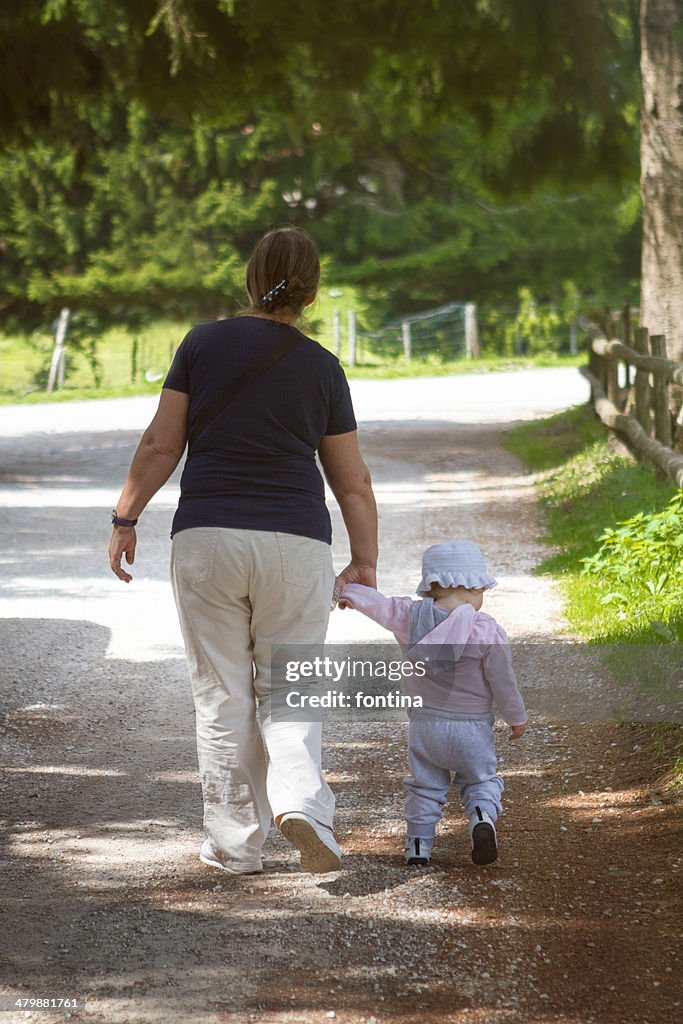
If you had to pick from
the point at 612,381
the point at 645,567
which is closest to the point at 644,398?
the point at 612,381

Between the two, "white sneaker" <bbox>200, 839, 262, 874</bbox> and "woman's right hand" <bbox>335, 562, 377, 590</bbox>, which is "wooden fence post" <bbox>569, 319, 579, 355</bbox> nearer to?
"woman's right hand" <bbox>335, 562, 377, 590</bbox>

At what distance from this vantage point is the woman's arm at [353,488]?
13.1 feet

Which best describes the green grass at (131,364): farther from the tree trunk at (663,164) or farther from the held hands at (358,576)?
the held hands at (358,576)

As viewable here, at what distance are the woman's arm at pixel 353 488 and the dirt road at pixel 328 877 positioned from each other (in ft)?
3.26

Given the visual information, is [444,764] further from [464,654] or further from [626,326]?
[626,326]

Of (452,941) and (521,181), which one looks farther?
(521,181)

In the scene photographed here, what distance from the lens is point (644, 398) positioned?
11.4 meters

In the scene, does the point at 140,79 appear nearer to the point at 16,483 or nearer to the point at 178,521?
the point at 16,483

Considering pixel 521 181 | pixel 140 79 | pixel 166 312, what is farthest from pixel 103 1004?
pixel 166 312

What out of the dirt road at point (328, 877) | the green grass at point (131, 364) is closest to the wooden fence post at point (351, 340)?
the green grass at point (131, 364)

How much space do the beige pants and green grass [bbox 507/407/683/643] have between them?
8.18 feet

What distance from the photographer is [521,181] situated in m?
14.9

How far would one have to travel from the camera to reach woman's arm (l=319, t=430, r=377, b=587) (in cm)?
399

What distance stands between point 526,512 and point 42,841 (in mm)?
6896
